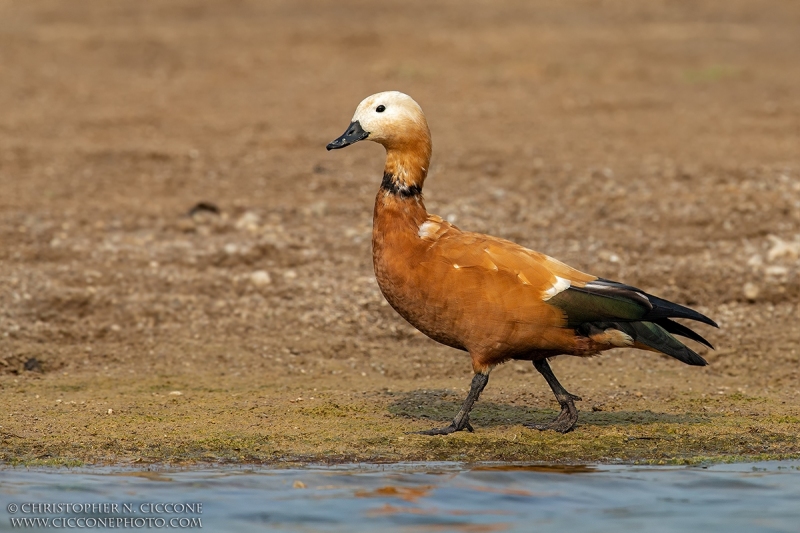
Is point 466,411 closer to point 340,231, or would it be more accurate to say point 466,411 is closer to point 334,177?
point 340,231

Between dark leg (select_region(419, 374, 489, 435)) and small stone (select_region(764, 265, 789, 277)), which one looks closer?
dark leg (select_region(419, 374, 489, 435))

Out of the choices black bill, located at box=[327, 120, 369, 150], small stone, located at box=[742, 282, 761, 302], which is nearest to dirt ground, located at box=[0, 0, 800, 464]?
small stone, located at box=[742, 282, 761, 302]

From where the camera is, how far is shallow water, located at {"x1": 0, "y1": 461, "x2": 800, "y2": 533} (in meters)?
5.80

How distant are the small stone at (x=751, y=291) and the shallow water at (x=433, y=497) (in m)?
3.03

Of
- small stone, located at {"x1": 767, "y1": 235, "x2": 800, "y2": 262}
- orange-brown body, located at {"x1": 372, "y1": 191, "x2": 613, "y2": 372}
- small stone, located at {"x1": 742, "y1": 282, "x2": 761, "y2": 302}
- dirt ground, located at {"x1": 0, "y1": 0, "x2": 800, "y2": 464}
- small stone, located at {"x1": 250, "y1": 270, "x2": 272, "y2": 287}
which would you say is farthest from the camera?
small stone, located at {"x1": 767, "y1": 235, "x2": 800, "y2": 262}

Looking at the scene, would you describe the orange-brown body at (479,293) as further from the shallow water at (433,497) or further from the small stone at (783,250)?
the small stone at (783,250)

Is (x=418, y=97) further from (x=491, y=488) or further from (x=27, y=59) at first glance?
(x=491, y=488)

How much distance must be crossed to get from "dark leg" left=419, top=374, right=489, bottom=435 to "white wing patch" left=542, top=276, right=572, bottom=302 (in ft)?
1.85

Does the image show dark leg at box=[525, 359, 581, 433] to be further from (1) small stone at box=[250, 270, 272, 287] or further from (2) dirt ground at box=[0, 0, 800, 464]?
(1) small stone at box=[250, 270, 272, 287]

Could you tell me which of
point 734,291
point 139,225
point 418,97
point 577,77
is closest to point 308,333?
point 139,225

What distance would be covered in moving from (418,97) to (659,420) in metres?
9.54

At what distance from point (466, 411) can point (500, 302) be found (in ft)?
2.25
